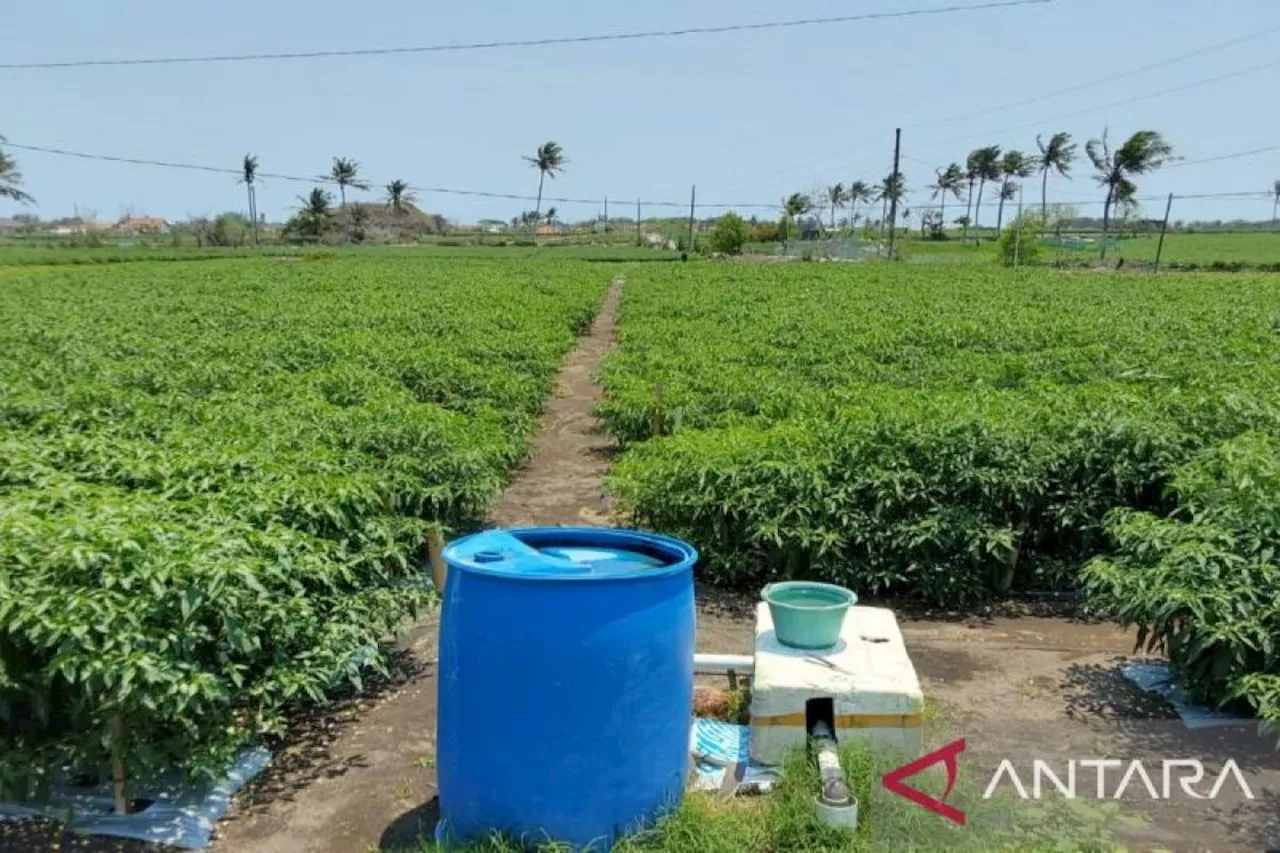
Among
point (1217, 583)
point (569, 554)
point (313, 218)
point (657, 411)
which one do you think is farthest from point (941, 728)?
point (313, 218)

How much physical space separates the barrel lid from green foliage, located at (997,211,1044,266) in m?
52.6

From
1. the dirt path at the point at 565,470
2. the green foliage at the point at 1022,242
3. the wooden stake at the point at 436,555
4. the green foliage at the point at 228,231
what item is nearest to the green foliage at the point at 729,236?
the green foliage at the point at 1022,242

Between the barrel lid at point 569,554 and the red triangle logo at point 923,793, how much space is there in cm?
120

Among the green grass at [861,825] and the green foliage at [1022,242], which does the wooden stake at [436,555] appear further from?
the green foliage at [1022,242]

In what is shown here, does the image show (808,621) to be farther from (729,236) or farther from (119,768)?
(729,236)

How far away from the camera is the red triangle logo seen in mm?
3523

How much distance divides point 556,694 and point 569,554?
60 cm

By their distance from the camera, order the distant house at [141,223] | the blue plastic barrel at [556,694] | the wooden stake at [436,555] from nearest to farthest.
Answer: the blue plastic barrel at [556,694] < the wooden stake at [436,555] < the distant house at [141,223]

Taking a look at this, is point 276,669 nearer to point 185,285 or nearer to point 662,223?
point 185,285

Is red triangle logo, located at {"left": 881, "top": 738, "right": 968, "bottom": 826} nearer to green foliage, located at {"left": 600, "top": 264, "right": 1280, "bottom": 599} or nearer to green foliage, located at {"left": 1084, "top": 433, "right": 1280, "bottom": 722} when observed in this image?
green foliage, located at {"left": 1084, "top": 433, "right": 1280, "bottom": 722}

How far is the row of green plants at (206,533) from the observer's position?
321cm

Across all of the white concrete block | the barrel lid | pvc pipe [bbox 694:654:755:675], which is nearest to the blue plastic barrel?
the barrel lid

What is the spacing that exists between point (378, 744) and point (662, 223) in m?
123

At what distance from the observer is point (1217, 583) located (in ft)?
13.7
